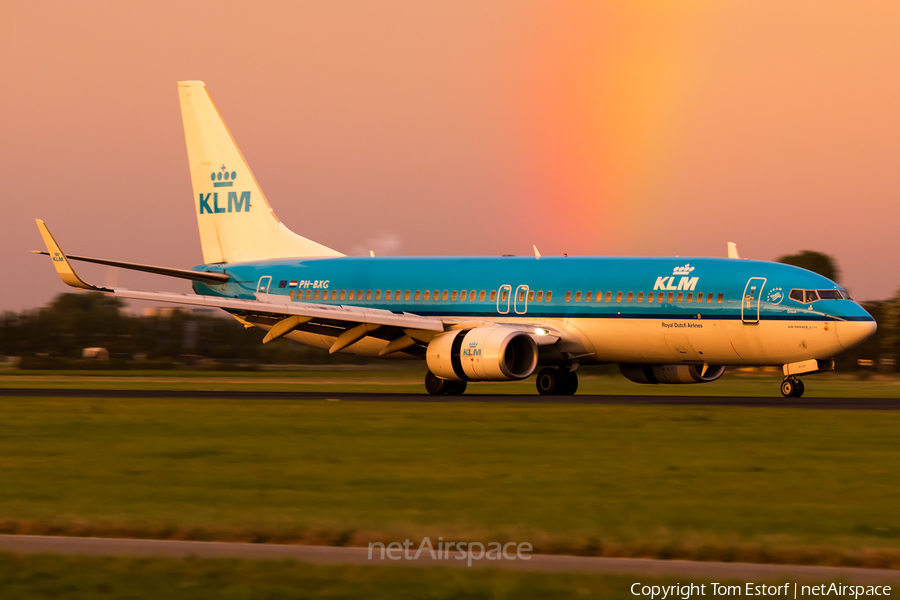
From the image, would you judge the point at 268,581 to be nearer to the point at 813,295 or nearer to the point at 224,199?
the point at 813,295

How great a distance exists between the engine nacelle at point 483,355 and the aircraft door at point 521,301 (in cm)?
197

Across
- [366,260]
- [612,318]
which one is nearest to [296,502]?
[612,318]

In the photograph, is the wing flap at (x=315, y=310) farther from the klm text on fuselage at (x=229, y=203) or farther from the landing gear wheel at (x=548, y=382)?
the klm text on fuselage at (x=229, y=203)

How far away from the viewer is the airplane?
33.2 meters

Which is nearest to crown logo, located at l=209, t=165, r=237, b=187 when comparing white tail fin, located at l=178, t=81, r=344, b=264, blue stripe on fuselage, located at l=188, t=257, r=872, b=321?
white tail fin, located at l=178, t=81, r=344, b=264

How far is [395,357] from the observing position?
135 ft

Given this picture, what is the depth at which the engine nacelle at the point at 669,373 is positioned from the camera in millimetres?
37906

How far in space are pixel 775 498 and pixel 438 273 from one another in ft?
84.7

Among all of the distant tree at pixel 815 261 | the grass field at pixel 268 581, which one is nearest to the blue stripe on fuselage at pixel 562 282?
the grass field at pixel 268 581

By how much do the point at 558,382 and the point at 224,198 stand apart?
50.5 ft

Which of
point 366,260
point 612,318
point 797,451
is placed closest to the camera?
point 797,451

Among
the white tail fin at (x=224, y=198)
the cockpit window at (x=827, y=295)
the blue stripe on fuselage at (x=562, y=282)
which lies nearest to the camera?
the cockpit window at (x=827, y=295)

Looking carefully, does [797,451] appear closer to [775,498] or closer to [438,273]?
[775,498]

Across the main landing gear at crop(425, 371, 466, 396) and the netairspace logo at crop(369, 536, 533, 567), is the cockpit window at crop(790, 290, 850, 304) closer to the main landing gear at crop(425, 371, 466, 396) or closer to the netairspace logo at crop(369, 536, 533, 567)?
the main landing gear at crop(425, 371, 466, 396)
